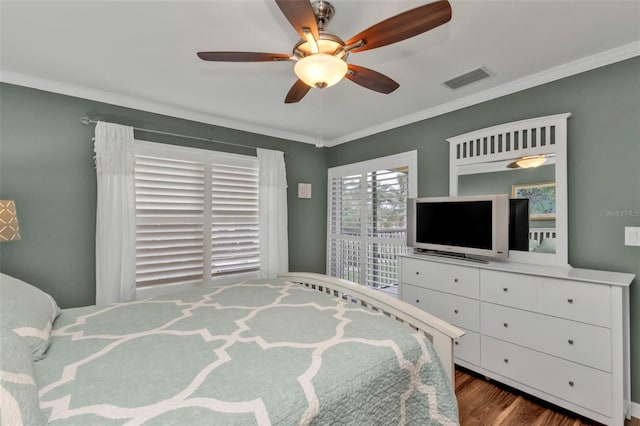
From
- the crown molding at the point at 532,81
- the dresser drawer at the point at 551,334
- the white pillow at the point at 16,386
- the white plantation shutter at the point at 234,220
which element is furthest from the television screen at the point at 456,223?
the white pillow at the point at 16,386

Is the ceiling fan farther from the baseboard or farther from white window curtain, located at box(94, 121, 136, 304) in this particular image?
the baseboard

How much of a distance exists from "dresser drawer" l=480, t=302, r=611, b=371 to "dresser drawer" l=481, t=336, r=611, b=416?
0.16 feet

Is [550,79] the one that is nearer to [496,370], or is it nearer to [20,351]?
[496,370]

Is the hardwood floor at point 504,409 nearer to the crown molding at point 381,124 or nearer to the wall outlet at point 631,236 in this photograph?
the wall outlet at point 631,236

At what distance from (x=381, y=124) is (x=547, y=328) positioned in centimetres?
259

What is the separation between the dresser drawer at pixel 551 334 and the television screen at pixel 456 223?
549 mm

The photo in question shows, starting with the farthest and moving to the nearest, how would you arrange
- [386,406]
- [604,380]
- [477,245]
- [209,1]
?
[477,245], [604,380], [209,1], [386,406]

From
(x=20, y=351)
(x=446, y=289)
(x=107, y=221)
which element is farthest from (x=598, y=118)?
(x=107, y=221)

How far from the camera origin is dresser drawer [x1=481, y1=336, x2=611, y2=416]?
5.88 feet

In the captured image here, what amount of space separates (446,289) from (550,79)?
1.87 metres

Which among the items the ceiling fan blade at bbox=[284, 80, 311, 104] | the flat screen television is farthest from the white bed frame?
the ceiling fan blade at bbox=[284, 80, 311, 104]

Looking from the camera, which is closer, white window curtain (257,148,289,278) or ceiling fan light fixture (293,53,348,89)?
ceiling fan light fixture (293,53,348,89)

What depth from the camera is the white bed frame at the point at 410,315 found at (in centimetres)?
151

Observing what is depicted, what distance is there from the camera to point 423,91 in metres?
2.67
